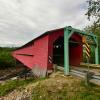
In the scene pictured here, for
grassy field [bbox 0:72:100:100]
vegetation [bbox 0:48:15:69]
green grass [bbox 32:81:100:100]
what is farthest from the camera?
vegetation [bbox 0:48:15:69]

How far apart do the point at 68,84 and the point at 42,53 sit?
17.5ft

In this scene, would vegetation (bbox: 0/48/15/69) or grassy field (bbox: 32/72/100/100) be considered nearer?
grassy field (bbox: 32/72/100/100)

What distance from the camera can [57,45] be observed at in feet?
68.1

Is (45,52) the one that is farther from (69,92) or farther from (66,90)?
(69,92)

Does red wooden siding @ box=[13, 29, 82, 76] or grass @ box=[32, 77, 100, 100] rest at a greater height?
red wooden siding @ box=[13, 29, 82, 76]

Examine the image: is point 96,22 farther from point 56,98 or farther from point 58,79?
point 56,98

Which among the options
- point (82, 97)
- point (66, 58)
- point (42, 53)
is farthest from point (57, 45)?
point (82, 97)

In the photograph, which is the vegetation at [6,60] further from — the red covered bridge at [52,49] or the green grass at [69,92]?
the green grass at [69,92]

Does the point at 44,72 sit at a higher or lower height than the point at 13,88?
higher

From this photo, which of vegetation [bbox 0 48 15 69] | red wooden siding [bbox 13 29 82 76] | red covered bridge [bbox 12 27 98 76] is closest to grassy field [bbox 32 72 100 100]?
red covered bridge [bbox 12 27 98 76]

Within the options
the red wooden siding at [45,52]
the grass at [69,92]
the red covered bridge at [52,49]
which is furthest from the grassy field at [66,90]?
the red wooden siding at [45,52]

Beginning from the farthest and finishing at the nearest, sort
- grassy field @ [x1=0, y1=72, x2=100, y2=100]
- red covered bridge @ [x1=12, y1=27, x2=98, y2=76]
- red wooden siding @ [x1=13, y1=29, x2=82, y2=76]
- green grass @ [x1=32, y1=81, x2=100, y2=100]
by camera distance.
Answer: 1. red wooden siding @ [x1=13, y1=29, x2=82, y2=76]
2. red covered bridge @ [x1=12, y1=27, x2=98, y2=76]
3. grassy field @ [x1=0, y1=72, x2=100, y2=100]
4. green grass @ [x1=32, y1=81, x2=100, y2=100]

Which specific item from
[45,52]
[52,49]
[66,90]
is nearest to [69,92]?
[66,90]

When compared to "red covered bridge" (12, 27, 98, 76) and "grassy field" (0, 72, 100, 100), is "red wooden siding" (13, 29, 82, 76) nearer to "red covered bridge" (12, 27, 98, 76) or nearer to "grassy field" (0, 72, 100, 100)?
"red covered bridge" (12, 27, 98, 76)
